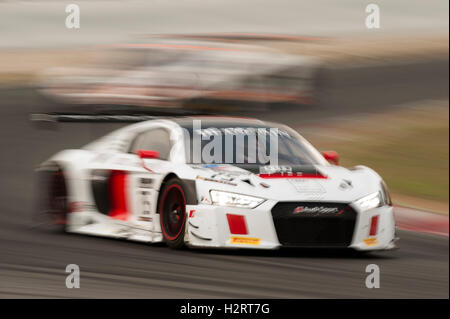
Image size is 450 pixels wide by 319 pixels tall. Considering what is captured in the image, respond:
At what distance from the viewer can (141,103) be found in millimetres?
18812

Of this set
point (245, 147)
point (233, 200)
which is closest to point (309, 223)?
point (233, 200)

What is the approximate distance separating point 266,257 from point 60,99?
12386 millimetres

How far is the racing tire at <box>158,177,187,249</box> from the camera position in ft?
29.7

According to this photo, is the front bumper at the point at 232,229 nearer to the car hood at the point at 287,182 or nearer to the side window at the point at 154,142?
the car hood at the point at 287,182

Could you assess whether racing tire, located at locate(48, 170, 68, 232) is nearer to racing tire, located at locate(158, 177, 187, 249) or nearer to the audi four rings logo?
racing tire, located at locate(158, 177, 187, 249)

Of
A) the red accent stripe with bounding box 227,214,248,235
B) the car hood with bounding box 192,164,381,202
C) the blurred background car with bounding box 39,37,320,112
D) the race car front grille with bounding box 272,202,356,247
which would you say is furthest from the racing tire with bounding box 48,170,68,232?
the blurred background car with bounding box 39,37,320,112

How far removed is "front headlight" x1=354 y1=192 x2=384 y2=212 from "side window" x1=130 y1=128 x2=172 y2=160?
5.88 ft

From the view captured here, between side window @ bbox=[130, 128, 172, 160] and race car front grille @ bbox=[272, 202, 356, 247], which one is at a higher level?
side window @ bbox=[130, 128, 172, 160]

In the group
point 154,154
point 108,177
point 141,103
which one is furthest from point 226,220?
point 141,103

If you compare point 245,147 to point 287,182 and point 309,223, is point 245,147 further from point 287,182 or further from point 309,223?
point 309,223

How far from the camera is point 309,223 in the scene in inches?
347

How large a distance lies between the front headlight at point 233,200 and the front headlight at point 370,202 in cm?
85

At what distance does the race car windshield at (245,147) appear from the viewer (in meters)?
9.51

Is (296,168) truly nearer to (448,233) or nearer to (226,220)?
(226,220)
